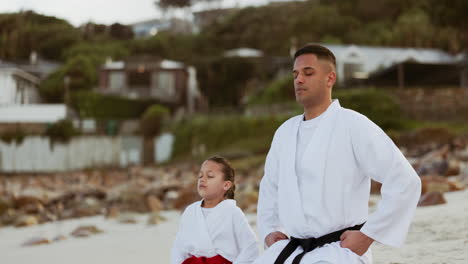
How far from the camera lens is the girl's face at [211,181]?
3.37 meters

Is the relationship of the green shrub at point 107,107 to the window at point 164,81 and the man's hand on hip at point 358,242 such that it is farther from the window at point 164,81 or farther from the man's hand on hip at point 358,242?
the man's hand on hip at point 358,242

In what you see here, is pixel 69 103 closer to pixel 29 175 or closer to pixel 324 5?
pixel 29 175

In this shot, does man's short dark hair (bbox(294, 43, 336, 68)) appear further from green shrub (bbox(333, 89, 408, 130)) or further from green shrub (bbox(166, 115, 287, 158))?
green shrub (bbox(166, 115, 287, 158))

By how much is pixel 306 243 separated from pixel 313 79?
764 mm

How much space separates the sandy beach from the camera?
155 inches

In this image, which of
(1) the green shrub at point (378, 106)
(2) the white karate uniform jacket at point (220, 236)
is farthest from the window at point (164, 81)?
(2) the white karate uniform jacket at point (220, 236)

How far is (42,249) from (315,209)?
5226mm

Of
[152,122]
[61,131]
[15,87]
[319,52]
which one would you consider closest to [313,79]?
[319,52]

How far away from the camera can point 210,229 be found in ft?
10.9

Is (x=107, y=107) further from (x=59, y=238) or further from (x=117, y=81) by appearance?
(x=59, y=238)

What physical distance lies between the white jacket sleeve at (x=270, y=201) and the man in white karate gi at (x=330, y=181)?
0.02 metres

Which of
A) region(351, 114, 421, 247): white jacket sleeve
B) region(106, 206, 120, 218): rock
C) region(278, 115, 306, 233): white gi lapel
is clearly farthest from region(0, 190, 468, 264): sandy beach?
region(278, 115, 306, 233): white gi lapel

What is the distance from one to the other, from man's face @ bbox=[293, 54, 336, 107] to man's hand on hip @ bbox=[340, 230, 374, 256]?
0.65 m

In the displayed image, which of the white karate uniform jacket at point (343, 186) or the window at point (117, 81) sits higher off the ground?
the window at point (117, 81)
